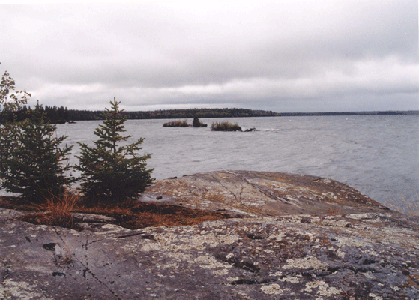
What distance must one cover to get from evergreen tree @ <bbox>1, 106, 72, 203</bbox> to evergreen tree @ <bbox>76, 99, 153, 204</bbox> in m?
0.58

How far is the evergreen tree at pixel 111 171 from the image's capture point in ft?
22.7

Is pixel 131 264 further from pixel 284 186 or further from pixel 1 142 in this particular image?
pixel 1 142

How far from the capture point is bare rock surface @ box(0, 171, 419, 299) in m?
2.91

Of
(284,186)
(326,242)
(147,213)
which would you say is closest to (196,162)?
(284,186)

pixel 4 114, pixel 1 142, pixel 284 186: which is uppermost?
pixel 4 114

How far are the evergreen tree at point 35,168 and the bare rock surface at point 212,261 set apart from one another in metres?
1.71

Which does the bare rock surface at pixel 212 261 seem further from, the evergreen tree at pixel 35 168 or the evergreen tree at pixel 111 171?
the evergreen tree at pixel 111 171

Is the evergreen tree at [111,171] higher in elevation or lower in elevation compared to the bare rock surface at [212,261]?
higher

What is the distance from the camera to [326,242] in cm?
390

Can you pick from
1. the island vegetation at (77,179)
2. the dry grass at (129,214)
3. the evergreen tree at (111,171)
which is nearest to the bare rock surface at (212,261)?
the dry grass at (129,214)

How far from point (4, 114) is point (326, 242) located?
36.0 feet

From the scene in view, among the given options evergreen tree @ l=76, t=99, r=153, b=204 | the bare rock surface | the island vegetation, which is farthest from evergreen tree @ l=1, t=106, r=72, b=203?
the bare rock surface

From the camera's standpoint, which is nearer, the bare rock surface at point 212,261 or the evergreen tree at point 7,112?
the bare rock surface at point 212,261

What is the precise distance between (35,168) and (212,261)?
5.24 meters
